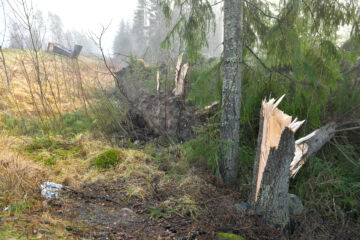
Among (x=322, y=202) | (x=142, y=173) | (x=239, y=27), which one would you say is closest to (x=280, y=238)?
(x=322, y=202)

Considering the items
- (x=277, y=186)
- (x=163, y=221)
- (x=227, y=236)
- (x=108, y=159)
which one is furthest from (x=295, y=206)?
→ (x=108, y=159)

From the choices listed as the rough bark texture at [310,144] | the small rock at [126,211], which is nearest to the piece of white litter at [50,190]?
the small rock at [126,211]

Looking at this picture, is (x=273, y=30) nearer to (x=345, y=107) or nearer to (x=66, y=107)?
(x=345, y=107)

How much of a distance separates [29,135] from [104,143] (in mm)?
1886

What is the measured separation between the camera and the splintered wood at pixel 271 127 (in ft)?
7.77

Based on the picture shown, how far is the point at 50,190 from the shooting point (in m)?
2.84

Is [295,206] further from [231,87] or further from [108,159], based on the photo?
[108,159]

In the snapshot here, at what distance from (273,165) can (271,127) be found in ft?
1.41

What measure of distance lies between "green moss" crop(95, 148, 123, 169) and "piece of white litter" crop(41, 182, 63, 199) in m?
1.10

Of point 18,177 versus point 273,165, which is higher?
point 273,165

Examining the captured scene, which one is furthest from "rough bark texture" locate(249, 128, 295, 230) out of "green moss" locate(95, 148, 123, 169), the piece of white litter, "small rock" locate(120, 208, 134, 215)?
"green moss" locate(95, 148, 123, 169)

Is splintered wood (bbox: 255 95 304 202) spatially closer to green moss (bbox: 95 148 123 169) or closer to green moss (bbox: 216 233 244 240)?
green moss (bbox: 216 233 244 240)

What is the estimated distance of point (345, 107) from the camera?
13.4 ft

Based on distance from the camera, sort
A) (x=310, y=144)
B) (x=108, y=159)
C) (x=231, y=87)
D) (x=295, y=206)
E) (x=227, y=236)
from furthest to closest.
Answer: (x=108, y=159)
(x=310, y=144)
(x=231, y=87)
(x=295, y=206)
(x=227, y=236)
